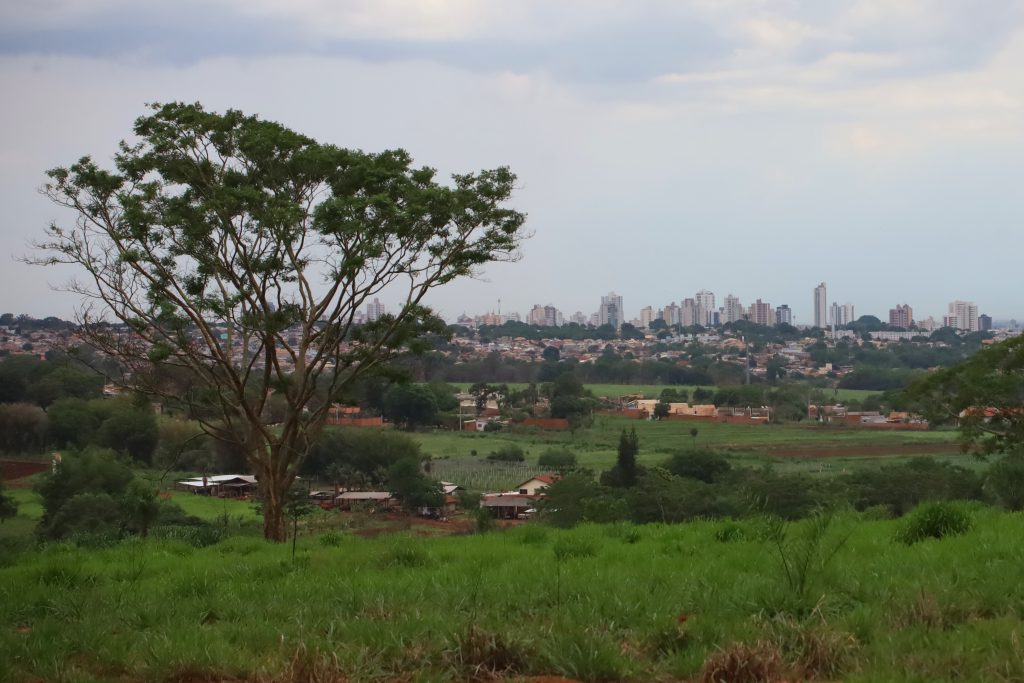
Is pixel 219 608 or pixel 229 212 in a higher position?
pixel 229 212

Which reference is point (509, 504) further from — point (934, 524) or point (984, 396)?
point (934, 524)

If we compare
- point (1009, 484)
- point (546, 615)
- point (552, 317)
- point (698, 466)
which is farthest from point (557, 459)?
point (552, 317)

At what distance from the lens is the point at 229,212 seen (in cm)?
1217

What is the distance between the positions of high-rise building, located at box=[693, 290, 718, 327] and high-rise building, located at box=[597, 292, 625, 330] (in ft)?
46.3

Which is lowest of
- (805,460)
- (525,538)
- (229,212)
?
(805,460)

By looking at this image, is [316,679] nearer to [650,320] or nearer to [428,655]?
[428,655]

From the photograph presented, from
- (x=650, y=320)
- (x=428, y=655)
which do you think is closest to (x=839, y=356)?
(x=650, y=320)

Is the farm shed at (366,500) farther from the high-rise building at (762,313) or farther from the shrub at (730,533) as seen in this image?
the high-rise building at (762,313)

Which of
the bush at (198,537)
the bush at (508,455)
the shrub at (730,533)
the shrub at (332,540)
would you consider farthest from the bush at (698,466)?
the shrub at (730,533)

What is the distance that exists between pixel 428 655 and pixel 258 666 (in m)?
0.68

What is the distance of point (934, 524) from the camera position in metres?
6.70

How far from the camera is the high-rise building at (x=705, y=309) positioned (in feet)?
589

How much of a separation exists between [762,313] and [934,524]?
177932 mm

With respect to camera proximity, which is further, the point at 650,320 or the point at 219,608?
the point at 650,320
